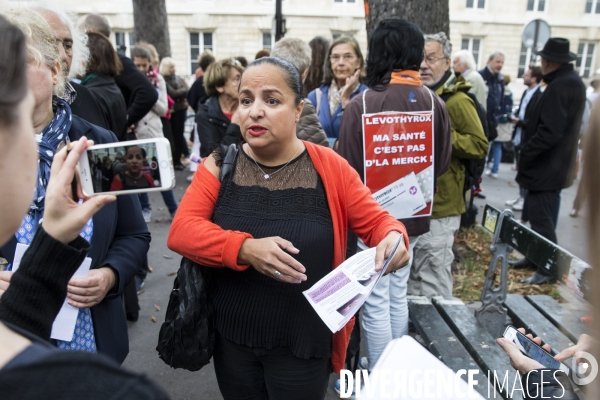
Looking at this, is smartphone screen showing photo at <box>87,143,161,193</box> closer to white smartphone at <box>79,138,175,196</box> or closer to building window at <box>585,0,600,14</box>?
white smartphone at <box>79,138,175,196</box>

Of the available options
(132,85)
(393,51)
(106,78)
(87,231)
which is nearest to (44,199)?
(87,231)

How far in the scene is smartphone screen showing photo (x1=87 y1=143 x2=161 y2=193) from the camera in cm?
142

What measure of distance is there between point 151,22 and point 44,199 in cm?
1247

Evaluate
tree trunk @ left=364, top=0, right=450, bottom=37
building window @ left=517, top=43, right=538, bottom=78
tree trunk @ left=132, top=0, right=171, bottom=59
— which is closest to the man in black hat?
tree trunk @ left=364, top=0, right=450, bottom=37

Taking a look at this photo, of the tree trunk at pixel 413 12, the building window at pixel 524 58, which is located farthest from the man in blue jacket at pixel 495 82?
the building window at pixel 524 58

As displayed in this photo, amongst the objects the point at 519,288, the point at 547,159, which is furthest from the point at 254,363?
the point at 547,159

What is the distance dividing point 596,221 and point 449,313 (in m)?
2.51

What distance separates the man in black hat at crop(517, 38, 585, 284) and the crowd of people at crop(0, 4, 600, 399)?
1572mm

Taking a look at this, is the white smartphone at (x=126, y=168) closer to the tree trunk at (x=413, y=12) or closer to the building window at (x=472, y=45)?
the tree trunk at (x=413, y=12)

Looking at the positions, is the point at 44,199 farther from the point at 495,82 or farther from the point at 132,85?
the point at 495,82

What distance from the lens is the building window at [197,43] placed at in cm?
2791

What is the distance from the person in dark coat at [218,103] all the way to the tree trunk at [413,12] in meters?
1.53

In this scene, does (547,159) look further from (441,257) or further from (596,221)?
(596,221)

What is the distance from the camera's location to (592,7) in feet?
92.8
